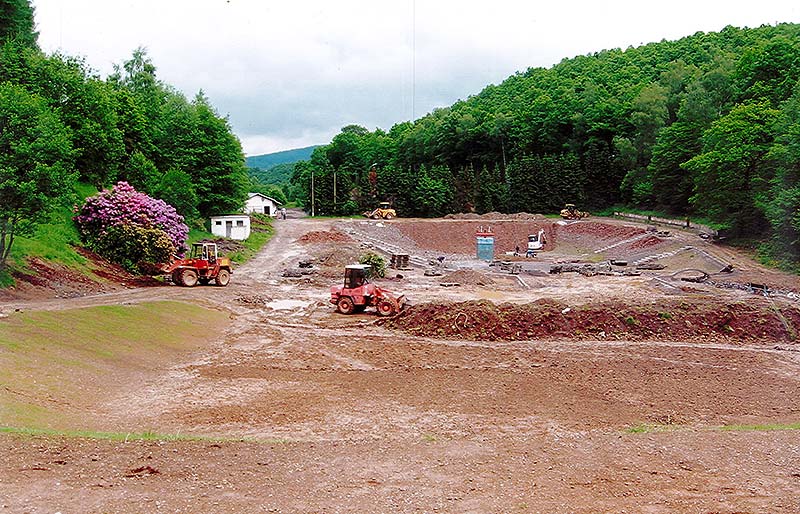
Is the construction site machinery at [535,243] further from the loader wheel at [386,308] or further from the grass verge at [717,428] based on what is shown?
the grass verge at [717,428]

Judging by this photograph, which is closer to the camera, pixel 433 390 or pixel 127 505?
pixel 127 505

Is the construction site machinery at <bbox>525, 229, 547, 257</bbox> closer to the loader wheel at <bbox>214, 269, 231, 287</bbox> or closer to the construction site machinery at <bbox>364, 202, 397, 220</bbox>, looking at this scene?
the construction site machinery at <bbox>364, 202, 397, 220</bbox>

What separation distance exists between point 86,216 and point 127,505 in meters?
27.3

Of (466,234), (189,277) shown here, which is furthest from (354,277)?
(466,234)

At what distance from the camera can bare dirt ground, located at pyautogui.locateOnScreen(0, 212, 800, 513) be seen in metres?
8.70

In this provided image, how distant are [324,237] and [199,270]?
22.9 metres

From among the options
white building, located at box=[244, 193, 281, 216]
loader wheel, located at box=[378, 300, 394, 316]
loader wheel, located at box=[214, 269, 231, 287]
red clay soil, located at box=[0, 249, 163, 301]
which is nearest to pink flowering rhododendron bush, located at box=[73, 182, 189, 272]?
red clay soil, located at box=[0, 249, 163, 301]

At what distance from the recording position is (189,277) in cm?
3034

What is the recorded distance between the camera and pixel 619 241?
53.4m

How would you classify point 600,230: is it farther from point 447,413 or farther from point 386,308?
point 447,413

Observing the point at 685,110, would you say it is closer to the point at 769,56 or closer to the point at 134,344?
the point at 769,56

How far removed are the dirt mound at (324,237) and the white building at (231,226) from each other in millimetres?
5014

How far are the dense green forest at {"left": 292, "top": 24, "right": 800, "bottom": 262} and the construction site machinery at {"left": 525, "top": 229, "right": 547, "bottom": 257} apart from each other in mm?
13016

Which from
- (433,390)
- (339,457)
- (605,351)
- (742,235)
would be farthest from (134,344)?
(742,235)
